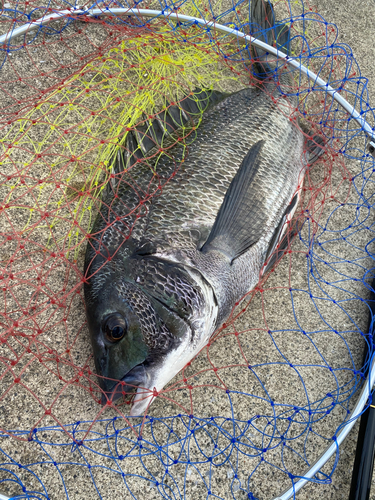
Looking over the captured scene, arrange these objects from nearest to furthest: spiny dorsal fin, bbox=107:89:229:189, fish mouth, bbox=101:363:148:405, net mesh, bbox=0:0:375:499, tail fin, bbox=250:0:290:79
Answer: fish mouth, bbox=101:363:148:405, net mesh, bbox=0:0:375:499, spiny dorsal fin, bbox=107:89:229:189, tail fin, bbox=250:0:290:79

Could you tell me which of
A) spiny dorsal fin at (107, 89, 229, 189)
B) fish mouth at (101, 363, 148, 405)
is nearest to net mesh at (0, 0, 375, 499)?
spiny dorsal fin at (107, 89, 229, 189)

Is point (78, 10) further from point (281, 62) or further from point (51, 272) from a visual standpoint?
point (51, 272)

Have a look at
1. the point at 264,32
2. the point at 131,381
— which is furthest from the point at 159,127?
the point at 131,381

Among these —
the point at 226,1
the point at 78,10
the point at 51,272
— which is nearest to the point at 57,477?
the point at 51,272

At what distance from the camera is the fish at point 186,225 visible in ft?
5.29

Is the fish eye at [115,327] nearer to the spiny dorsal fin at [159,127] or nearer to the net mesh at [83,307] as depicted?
the net mesh at [83,307]

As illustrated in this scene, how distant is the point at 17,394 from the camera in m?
1.84

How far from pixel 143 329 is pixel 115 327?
0.12 metres

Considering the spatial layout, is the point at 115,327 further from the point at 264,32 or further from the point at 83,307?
the point at 264,32

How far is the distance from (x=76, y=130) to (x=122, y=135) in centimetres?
35

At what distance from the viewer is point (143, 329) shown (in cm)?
159

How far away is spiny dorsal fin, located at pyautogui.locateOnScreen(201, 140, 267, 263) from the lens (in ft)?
6.11

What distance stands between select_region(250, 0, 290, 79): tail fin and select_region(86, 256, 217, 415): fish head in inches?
64.3

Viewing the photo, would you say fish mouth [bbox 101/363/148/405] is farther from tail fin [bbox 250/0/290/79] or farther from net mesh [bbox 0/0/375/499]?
tail fin [bbox 250/0/290/79]
